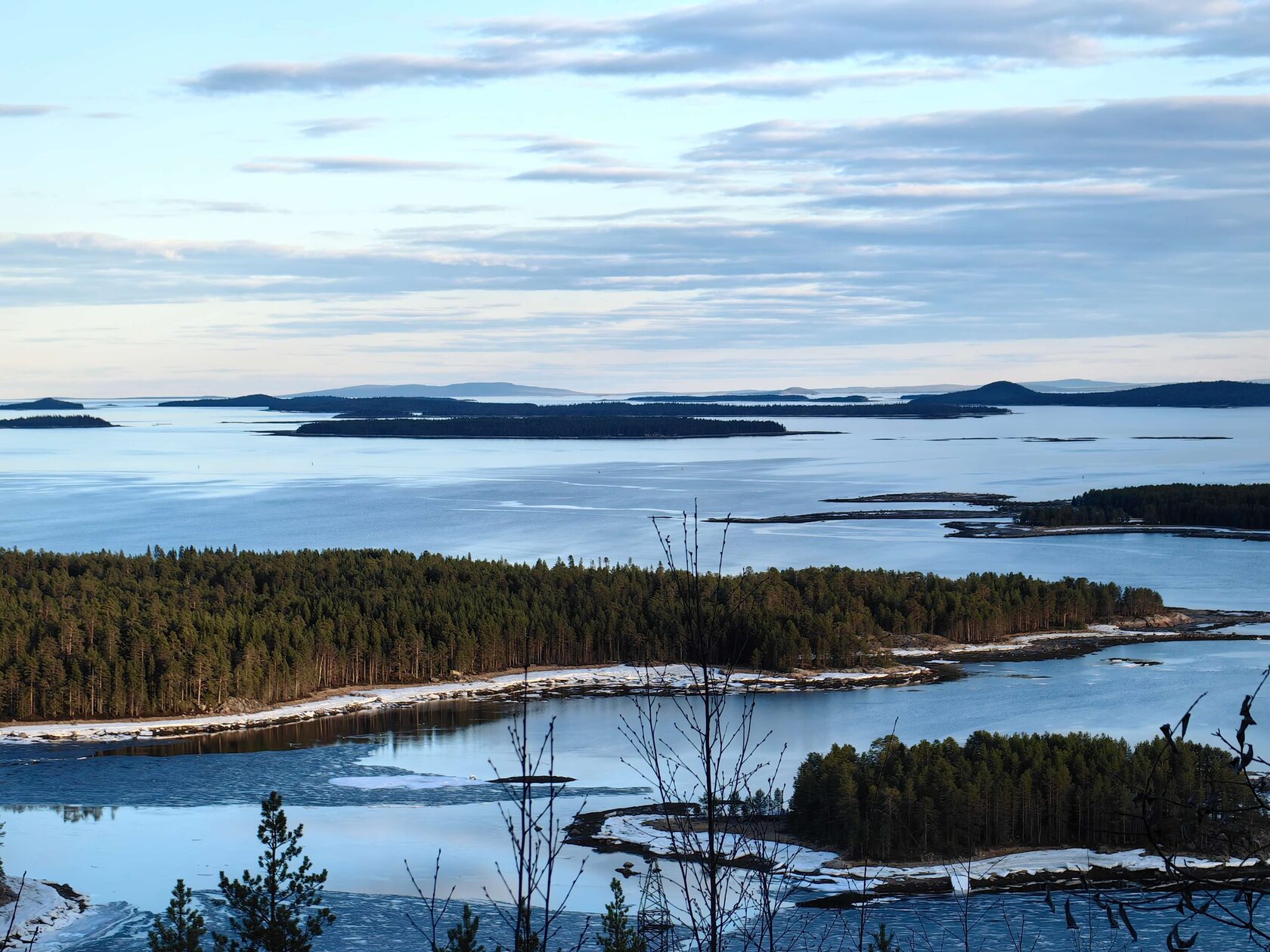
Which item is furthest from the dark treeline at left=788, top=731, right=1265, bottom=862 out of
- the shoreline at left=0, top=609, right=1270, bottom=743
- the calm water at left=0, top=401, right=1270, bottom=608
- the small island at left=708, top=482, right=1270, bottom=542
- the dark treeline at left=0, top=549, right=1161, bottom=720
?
the small island at left=708, top=482, right=1270, bottom=542

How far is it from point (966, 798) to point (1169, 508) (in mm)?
79788

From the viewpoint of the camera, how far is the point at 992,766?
97.2ft

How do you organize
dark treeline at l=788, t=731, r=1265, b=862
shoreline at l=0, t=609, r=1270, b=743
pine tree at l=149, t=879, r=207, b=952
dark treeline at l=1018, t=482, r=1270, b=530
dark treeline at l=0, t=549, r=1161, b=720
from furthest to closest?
dark treeline at l=1018, t=482, r=1270, b=530 < dark treeline at l=0, t=549, r=1161, b=720 < shoreline at l=0, t=609, r=1270, b=743 < dark treeline at l=788, t=731, r=1265, b=862 < pine tree at l=149, t=879, r=207, b=952

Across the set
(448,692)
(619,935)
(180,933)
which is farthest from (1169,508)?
(180,933)

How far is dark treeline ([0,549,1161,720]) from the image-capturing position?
43.1 meters

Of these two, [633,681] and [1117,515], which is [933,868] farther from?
[1117,515]

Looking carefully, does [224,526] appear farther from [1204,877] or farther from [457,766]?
[1204,877]

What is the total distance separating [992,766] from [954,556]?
4998 cm

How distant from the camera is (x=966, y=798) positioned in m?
28.2

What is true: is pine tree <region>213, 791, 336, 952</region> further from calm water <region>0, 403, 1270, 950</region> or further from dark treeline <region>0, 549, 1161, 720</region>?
dark treeline <region>0, 549, 1161, 720</region>

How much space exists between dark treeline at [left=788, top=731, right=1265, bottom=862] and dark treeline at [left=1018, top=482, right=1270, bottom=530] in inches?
2720

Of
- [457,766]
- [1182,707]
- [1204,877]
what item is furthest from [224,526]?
[1204,877]

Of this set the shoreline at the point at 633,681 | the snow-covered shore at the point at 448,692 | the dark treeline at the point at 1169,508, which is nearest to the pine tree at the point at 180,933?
the shoreline at the point at 633,681

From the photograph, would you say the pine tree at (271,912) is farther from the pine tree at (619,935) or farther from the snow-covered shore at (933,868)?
the snow-covered shore at (933,868)
